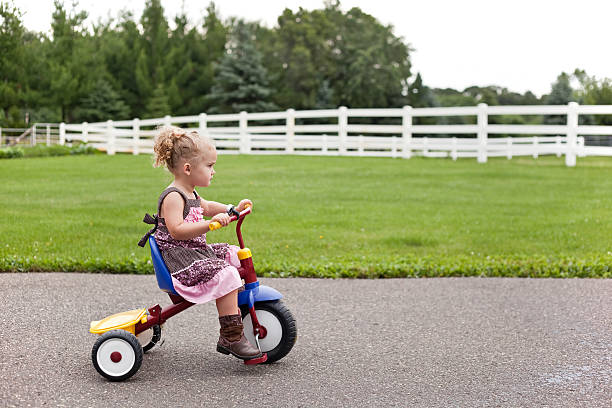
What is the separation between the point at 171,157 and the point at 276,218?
18.7 feet

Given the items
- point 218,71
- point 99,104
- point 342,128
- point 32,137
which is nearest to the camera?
point 342,128

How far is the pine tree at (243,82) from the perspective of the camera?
42.6 metres

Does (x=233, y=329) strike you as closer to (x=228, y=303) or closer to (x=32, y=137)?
(x=228, y=303)

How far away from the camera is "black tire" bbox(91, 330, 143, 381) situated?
3.86 metres

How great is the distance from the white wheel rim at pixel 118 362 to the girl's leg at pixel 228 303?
1.66 ft

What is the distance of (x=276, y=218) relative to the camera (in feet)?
31.7

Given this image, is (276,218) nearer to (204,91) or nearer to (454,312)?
(454,312)

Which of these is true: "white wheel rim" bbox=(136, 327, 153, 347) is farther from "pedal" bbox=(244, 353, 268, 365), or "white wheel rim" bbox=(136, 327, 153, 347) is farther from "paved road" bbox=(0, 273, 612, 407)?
"pedal" bbox=(244, 353, 268, 365)

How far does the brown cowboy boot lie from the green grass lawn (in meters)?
2.55

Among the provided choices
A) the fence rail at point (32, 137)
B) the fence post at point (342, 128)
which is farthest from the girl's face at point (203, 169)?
the fence rail at point (32, 137)

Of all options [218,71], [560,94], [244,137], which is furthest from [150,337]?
[218,71]

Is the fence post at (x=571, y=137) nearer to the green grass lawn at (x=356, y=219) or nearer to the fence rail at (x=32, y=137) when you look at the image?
the green grass lawn at (x=356, y=219)

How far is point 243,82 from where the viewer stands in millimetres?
42750

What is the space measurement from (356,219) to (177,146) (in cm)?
595
